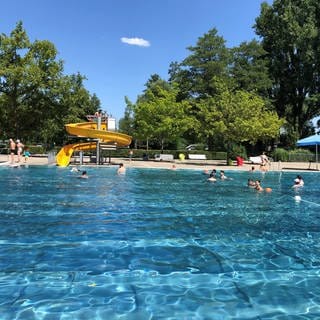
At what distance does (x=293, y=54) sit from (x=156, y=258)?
47.5 m

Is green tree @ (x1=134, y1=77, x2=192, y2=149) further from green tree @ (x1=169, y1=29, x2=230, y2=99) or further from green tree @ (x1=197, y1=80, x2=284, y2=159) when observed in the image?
green tree @ (x1=169, y1=29, x2=230, y2=99)

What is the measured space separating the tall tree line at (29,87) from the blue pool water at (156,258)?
64.5ft

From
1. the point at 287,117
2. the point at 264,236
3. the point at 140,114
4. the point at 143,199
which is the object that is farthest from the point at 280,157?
the point at 264,236

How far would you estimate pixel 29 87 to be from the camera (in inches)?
1280

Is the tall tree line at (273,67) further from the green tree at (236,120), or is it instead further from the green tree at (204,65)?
the green tree at (236,120)

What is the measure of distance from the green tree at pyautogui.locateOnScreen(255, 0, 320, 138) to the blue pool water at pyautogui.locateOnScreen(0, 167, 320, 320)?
36.9 metres

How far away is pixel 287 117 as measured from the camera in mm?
52812

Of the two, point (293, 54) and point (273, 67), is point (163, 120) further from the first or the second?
point (293, 54)

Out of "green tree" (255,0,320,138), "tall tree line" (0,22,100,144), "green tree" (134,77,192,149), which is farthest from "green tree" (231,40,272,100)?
"tall tree line" (0,22,100,144)

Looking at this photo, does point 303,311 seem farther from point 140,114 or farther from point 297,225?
point 140,114

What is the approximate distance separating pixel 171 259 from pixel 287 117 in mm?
48391

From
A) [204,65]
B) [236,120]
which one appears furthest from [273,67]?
[236,120]

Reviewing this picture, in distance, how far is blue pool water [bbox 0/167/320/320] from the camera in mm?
5465

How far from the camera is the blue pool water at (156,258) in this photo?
5.46 m
